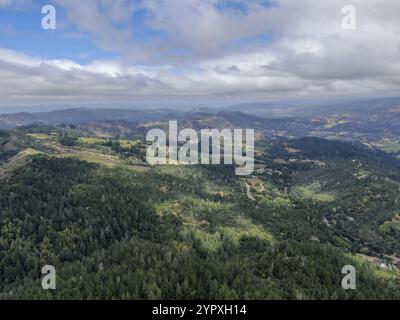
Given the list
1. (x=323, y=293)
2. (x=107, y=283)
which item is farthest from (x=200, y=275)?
(x=323, y=293)
